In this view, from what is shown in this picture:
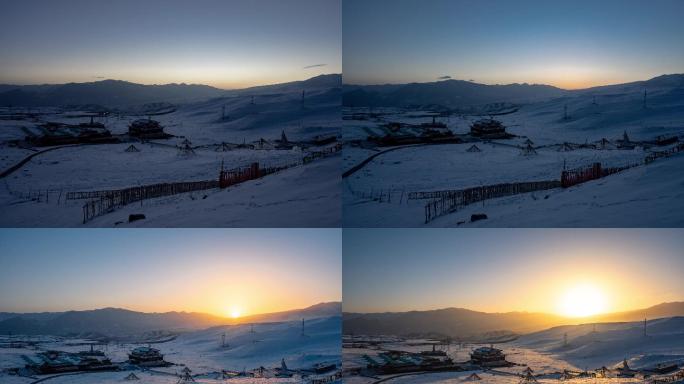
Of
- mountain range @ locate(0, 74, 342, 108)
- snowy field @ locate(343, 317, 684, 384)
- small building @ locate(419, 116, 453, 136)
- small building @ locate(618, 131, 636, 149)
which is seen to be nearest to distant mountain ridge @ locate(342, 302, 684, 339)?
snowy field @ locate(343, 317, 684, 384)

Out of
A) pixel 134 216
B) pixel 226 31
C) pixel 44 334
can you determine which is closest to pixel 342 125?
pixel 226 31

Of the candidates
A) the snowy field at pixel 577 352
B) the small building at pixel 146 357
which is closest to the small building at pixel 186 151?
the small building at pixel 146 357

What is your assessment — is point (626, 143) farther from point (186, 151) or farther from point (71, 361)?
point (71, 361)

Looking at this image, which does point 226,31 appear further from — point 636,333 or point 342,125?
point 636,333

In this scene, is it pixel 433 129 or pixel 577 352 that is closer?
pixel 577 352

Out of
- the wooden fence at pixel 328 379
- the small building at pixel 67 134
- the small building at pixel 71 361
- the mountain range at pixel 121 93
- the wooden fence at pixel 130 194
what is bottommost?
the wooden fence at pixel 328 379

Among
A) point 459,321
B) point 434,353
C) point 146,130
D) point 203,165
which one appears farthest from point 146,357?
point 459,321

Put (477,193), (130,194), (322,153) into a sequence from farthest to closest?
(322,153) → (477,193) → (130,194)

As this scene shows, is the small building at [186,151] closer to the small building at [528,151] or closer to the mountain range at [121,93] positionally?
the mountain range at [121,93]
